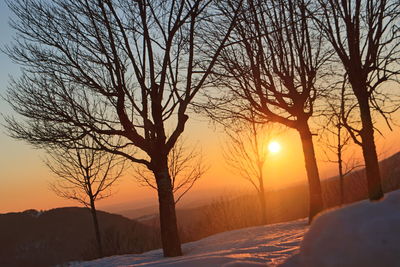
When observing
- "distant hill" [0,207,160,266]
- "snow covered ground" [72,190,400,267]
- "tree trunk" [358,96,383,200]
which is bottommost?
"distant hill" [0,207,160,266]

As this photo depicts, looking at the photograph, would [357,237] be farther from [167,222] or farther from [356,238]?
[167,222]

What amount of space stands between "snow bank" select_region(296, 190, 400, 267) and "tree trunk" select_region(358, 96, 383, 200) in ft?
23.0

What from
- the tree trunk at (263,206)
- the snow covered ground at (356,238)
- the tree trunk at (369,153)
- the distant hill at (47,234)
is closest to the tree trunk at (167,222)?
the tree trunk at (369,153)

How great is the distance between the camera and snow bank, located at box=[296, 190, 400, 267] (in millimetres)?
2494

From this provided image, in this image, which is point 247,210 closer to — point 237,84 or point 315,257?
point 237,84

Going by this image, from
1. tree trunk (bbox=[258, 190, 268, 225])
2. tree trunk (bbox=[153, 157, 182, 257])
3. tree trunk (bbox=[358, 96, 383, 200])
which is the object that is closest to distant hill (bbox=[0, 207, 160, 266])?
tree trunk (bbox=[258, 190, 268, 225])

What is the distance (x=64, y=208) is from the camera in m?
35.3

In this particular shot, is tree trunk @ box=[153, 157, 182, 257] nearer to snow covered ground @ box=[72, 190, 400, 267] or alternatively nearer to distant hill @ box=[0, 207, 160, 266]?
snow covered ground @ box=[72, 190, 400, 267]

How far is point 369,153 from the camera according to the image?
31.3 ft

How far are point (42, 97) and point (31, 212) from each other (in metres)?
28.4

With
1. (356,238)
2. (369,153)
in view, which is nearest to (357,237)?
(356,238)

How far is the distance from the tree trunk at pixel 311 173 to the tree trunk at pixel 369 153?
1626 mm

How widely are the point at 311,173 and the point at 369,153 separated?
186cm

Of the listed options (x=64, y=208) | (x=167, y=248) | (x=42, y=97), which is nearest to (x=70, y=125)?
(x=42, y=97)
